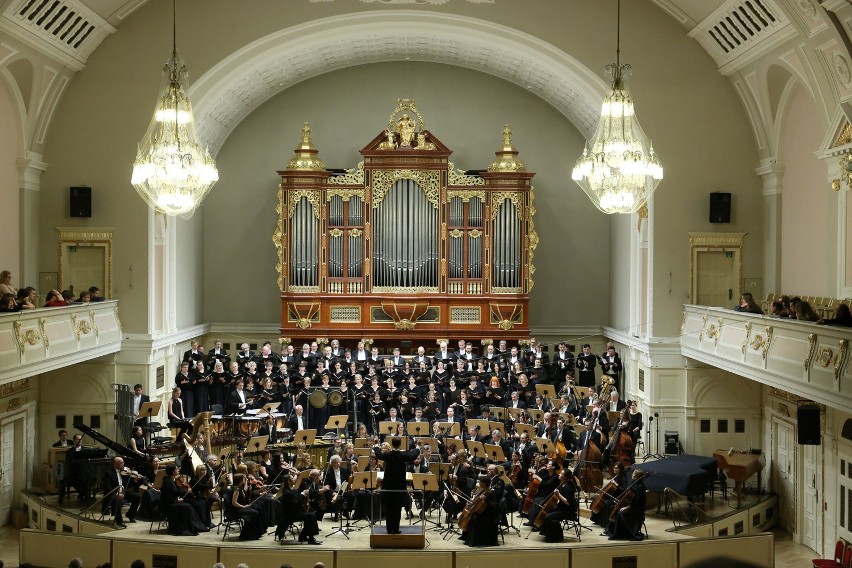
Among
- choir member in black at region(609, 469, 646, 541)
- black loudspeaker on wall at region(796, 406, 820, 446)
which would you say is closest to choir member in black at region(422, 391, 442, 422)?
choir member in black at region(609, 469, 646, 541)

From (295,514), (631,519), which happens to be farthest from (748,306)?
(295,514)

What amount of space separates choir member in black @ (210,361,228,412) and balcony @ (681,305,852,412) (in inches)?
335

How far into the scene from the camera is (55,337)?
15.6 metres

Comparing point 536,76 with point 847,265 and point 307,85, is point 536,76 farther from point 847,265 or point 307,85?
point 847,265

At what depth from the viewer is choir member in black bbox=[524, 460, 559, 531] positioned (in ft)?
45.3

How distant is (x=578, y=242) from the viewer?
73.1 ft

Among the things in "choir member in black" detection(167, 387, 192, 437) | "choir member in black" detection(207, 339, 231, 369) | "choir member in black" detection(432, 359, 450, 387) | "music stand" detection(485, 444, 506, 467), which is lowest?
"music stand" detection(485, 444, 506, 467)

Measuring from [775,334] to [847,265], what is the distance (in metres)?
1.97

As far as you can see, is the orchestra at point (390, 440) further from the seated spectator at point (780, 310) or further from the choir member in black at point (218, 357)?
the seated spectator at point (780, 310)

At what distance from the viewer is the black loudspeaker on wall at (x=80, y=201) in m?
18.1

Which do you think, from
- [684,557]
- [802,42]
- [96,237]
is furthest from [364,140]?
[684,557]

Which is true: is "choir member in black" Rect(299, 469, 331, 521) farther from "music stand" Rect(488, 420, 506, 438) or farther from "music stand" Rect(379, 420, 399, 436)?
"music stand" Rect(488, 420, 506, 438)

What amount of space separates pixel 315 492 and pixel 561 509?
3.37 meters

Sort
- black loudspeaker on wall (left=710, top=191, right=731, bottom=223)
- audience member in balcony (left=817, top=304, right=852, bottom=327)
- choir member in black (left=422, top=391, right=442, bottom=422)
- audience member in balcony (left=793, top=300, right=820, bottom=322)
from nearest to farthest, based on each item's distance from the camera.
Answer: audience member in balcony (left=817, top=304, right=852, bottom=327)
audience member in balcony (left=793, top=300, right=820, bottom=322)
choir member in black (left=422, top=391, right=442, bottom=422)
black loudspeaker on wall (left=710, top=191, right=731, bottom=223)
